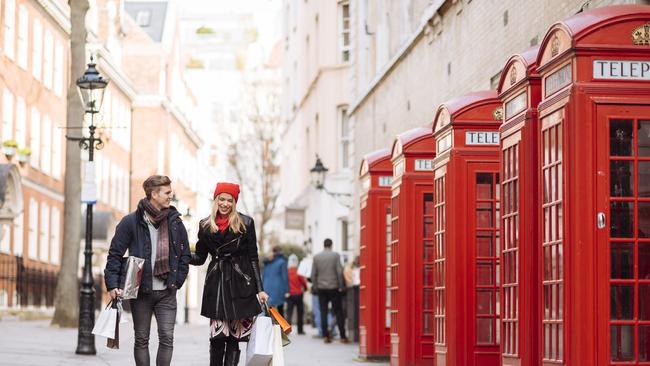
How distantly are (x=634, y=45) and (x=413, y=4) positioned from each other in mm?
15324

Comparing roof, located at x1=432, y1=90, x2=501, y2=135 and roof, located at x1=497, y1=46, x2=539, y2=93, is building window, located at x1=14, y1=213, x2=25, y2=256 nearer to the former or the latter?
roof, located at x1=432, y1=90, x2=501, y2=135

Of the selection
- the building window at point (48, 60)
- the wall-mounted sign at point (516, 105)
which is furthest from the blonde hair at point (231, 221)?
the building window at point (48, 60)

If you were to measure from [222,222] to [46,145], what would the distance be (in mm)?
37759

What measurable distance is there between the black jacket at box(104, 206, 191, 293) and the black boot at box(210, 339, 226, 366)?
572 mm

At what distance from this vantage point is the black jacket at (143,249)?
11473 mm

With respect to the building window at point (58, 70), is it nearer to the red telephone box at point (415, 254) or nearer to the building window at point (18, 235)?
the building window at point (18, 235)

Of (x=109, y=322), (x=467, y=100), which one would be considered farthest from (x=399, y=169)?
(x=109, y=322)

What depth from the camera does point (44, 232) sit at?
48125 mm

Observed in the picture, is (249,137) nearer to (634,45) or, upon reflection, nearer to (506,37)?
(506,37)

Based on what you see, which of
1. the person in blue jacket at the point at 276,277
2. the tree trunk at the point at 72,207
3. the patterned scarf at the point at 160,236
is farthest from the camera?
the person in blue jacket at the point at 276,277

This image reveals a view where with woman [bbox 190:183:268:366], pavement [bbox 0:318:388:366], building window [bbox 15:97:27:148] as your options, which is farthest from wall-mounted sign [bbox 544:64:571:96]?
building window [bbox 15:97:27:148]

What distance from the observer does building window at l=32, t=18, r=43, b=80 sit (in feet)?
150

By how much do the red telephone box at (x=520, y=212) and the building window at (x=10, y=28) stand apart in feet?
102

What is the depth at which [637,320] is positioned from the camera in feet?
30.8
